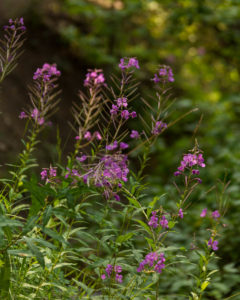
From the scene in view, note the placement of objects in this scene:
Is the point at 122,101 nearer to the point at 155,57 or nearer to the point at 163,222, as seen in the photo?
the point at 163,222

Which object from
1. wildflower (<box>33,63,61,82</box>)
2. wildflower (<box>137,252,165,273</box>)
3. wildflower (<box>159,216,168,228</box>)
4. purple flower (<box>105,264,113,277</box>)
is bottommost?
purple flower (<box>105,264,113,277</box>)

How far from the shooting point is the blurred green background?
19.4 feet

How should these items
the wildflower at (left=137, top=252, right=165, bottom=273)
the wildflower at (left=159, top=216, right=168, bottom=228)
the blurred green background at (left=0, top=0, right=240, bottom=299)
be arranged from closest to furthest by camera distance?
the wildflower at (left=137, top=252, right=165, bottom=273)
the wildflower at (left=159, top=216, right=168, bottom=228)
the blurred green background at (left=0, top=0, right=240, bottom=299)

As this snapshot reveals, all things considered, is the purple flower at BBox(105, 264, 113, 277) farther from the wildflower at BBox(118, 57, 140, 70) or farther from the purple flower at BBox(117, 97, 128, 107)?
the wildflower at BBox(118, 57, 140, 70)

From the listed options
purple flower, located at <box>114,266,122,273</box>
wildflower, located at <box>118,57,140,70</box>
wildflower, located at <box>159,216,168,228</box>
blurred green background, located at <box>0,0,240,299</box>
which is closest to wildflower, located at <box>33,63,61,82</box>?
wildflower, located at <box>118,57,140,70</box>

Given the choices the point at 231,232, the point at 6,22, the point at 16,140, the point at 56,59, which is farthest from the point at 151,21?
the point at 231,232

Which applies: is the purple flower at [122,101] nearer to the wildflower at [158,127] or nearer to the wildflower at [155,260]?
the wildflower at [158,127]

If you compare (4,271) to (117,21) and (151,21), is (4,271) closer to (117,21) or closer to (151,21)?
(117,21)

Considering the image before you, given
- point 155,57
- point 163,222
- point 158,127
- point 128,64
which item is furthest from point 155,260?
point 155,57

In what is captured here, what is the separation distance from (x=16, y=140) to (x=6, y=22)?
2.72 metres

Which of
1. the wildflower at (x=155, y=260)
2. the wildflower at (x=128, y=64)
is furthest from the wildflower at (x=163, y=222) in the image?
the wildflower at (x=128, y=64)

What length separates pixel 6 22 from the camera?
23.4ft

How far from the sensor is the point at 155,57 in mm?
8359

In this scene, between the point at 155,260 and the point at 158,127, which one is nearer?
the point at 155,260
